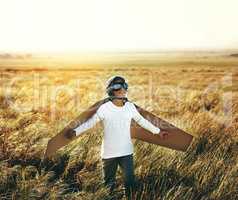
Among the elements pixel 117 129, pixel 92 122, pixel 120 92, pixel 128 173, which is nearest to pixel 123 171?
pixel 128 173

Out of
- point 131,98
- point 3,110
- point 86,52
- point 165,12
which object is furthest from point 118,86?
point 3,110

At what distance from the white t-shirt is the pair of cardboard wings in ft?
0.19

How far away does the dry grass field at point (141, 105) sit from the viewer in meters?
2.89

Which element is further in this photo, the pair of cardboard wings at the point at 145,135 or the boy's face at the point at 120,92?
the pair of cardboard wings at the point at 145,135

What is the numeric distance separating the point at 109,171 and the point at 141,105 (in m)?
0.50

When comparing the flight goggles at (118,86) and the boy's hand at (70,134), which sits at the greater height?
the flight goggles at (118,86)

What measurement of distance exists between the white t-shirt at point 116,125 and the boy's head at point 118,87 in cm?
7

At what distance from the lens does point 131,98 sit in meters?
2.99

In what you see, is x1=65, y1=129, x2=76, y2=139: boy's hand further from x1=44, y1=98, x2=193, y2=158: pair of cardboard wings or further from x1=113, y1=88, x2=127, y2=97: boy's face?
x1=113, y1=88, x2=127, y2=97: boy's face

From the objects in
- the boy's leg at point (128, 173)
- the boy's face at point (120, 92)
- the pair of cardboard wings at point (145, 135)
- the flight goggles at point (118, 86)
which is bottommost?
the boy's leg at point (128, 173)

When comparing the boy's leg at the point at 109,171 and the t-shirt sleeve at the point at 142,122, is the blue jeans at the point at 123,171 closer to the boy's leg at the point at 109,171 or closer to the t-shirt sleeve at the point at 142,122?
the boy's leg at the point at 109,171

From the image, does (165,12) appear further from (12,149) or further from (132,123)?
(12,149)

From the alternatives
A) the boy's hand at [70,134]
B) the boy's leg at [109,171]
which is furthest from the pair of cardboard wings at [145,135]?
the boy's leg at [109,171]

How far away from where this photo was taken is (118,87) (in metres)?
2.82
